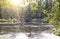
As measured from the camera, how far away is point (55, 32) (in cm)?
144

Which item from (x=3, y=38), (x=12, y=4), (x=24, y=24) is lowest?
(x=3, y=38)

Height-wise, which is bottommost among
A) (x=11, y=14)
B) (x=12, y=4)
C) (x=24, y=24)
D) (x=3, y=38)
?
(x=3, y=38)

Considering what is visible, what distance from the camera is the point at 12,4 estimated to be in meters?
1.46

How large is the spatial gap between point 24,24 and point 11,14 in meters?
0.20

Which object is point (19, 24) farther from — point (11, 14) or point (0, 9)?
point (0, 9)

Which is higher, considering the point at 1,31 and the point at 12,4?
the point at 12,4

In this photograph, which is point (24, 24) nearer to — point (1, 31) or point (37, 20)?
point (37, 20)

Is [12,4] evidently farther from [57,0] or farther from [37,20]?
[57,0]

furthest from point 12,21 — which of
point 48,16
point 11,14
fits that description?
point 48,16

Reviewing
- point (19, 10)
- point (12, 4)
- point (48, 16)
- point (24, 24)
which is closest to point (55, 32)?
point (48, 16)

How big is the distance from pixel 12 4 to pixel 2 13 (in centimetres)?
16

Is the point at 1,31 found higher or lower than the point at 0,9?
lower

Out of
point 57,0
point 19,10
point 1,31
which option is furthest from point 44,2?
point 1,31

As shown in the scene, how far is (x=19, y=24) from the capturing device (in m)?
1.48
